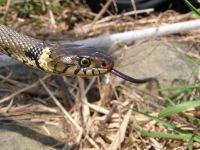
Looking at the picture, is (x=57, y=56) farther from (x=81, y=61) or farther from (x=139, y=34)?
(x=139, y=34)

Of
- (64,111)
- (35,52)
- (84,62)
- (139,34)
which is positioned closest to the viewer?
(84,62)

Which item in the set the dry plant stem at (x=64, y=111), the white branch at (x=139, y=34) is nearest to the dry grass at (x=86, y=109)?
the dry plant stem at (x=64, y=111)

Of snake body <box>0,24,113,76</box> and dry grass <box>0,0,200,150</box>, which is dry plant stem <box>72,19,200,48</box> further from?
snake body <box>0,24,113,76</box>

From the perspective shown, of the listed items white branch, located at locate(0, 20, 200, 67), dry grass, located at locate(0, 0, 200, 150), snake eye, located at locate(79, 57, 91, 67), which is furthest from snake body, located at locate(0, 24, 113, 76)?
white branch, located at locate(0, 20, 200, 67)

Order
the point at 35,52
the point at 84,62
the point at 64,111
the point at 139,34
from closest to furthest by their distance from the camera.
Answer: the point at 84,62 → the point at 35,52 → the point at 64,111 → the point at 139,34

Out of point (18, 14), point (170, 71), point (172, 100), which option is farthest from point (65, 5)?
point (172, 100)

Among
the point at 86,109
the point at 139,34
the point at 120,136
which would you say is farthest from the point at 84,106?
the point at 139,34

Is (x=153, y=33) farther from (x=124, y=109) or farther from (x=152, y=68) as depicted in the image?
(x=124, y=109)
